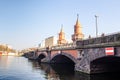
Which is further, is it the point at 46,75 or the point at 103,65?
the point at 46,75

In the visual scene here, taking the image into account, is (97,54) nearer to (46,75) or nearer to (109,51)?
(109,51)

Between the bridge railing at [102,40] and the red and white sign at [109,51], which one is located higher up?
the bridge railing at [102,40]

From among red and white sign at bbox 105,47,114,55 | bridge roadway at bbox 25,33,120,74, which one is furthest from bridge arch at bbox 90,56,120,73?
red and white sign at bbox 105,47,114,55

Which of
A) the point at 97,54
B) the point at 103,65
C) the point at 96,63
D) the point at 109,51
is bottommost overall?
the point at 103,65

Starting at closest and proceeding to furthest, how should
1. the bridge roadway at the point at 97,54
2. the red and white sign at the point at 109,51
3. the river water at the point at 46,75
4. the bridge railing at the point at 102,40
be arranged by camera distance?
1. the red and white sign at the point at 109,51
2. the bridge railing at the point at 102,40
3. the bridge roadway at the point at 97,54
4. the river water at the point at 46,75

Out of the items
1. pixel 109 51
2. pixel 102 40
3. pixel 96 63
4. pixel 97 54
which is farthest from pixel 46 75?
pixel 109 51

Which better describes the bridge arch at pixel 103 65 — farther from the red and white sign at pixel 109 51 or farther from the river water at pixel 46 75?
the red and white sign at pixel 109 51

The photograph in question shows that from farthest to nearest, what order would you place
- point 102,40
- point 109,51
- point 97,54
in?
point 97,54
point 102,40
point 109,51

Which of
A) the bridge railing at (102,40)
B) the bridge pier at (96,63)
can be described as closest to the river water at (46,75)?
the bridge pier at (96,63)

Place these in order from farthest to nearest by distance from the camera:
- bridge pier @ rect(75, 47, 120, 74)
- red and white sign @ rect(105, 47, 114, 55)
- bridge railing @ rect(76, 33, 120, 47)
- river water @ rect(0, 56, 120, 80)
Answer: bridge pier @ rect(75, 47, 120, 74) → river water @ rect(0, 56, 120, 80) → bridge railing @ rect(76, 33, 120, 47) → red and white sign @ rect(105, 47, 114, 55)

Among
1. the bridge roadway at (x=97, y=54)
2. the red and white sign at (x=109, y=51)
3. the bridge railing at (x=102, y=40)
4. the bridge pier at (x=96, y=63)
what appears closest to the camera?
the red and white sign at (x=109, y=51)

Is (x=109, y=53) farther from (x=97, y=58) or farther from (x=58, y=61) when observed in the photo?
(x=58, y=61)

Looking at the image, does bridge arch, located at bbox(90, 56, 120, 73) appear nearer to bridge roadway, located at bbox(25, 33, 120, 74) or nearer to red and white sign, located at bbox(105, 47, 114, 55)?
bridge roadway, located at bbox(25, 33, 120, 74)

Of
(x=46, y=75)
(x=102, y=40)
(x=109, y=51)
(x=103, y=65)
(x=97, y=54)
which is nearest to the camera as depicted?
(x=109, y=51)
